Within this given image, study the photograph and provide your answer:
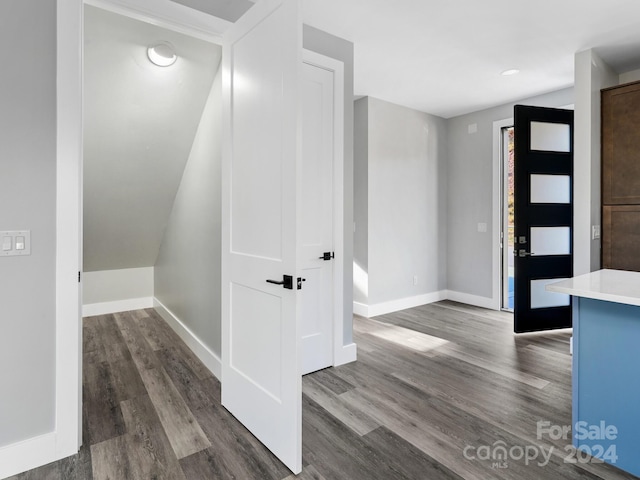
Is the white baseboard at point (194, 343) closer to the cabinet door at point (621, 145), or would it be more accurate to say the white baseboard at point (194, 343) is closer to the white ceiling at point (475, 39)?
the white ceiling at point (475, 39)

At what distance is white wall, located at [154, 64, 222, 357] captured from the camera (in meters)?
2.75

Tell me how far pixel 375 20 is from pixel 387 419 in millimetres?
2760

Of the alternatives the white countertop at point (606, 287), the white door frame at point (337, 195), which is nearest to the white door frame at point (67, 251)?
the white door frame at point (337, 195)

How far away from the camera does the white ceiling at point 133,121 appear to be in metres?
2.45

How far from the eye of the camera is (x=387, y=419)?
7.19 ft

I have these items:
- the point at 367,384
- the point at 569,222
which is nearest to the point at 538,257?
the point at 569,222

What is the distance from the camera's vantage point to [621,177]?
3.15 meters

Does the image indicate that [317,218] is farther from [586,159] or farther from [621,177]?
[621,177]

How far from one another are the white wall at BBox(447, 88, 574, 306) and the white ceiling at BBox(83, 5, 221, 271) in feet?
12.0

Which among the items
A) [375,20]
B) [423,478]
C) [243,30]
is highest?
[375,20]

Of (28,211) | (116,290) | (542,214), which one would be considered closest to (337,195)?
(28,211)

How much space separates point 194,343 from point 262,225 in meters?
1.85

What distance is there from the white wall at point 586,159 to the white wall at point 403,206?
1.95 meters

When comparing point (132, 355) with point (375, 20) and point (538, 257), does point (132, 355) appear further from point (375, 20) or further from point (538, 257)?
point (538, 257)
